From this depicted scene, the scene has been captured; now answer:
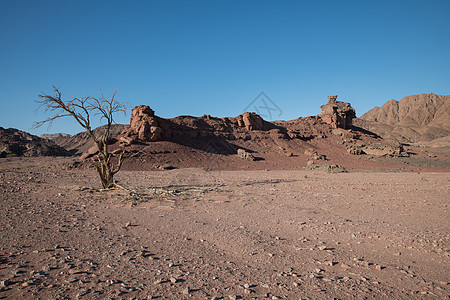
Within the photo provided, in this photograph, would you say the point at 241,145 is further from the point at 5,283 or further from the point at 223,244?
the point at 5,283

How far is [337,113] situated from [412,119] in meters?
97.3

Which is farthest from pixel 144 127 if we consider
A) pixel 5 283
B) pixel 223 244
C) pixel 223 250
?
pixel 5 283

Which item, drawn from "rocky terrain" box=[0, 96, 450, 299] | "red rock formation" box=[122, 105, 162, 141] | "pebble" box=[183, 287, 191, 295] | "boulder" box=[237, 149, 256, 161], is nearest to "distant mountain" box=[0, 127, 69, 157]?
"red rock formation" box=[122, 105, 162, 141]

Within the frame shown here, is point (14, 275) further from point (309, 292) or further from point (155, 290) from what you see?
point (309, 292)

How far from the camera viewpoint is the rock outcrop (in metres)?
44.5

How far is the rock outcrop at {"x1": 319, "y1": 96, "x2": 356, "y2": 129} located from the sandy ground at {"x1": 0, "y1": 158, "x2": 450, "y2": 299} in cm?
3946

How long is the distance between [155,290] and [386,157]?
33.9 m

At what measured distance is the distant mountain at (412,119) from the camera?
87438 millimetres

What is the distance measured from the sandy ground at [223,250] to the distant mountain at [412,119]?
87.9 m

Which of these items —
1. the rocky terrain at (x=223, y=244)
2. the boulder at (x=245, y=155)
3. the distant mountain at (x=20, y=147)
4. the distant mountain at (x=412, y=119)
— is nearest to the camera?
the rocky terrain at (x=223, y=244)

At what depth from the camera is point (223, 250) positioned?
425 cm

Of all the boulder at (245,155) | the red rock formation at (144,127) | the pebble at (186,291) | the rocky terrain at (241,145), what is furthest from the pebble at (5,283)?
the boulder at (245,155)

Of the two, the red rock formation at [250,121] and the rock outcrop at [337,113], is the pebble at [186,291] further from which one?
the rock outcrop at [337,113]

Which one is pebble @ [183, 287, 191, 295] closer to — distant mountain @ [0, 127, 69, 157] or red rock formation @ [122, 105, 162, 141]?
red rock formation @ [122, 105, 162, 141]
